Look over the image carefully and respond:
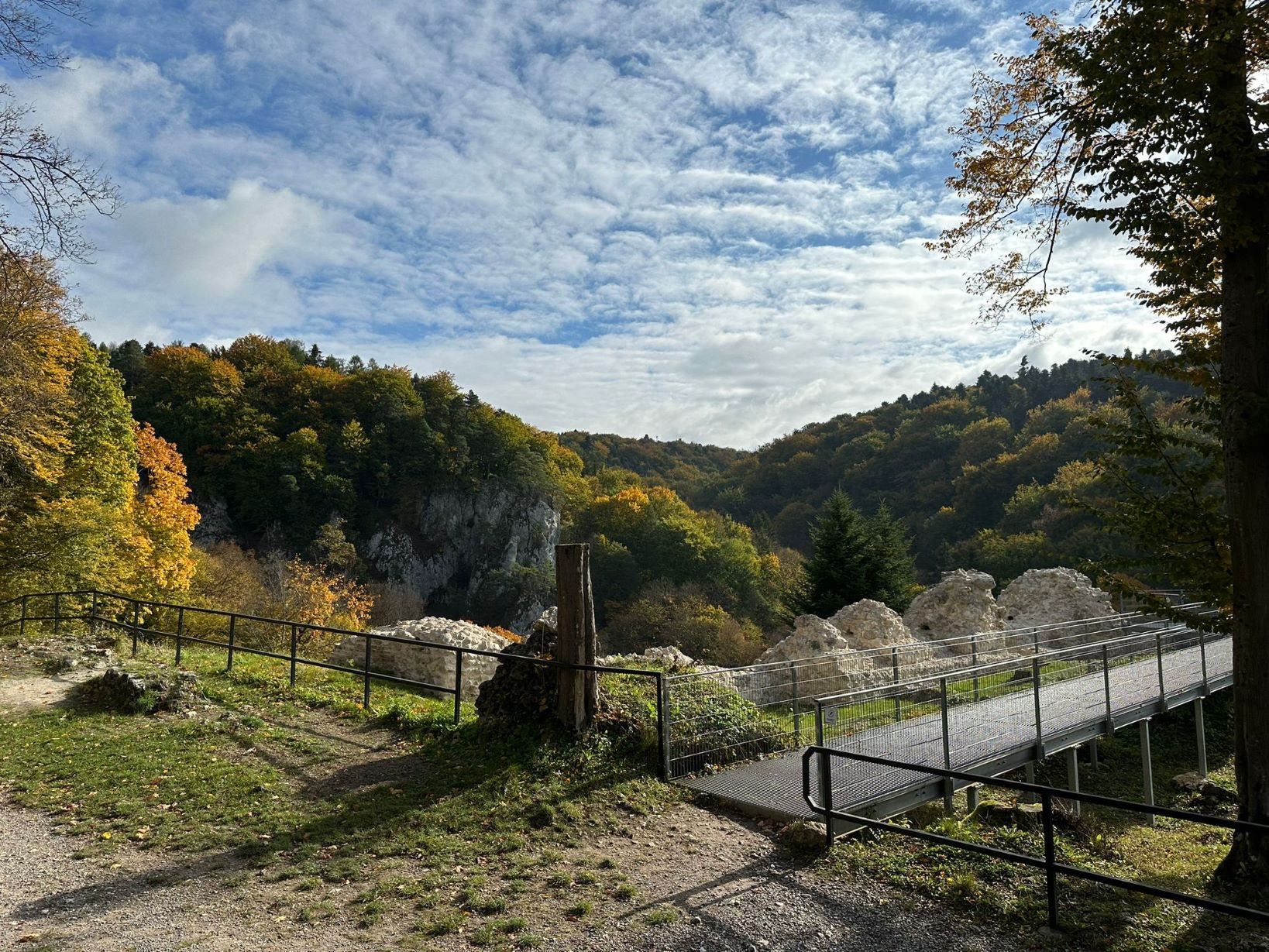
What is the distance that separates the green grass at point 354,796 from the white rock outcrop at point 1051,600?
50.9 ft

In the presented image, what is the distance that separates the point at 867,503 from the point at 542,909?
199 ft

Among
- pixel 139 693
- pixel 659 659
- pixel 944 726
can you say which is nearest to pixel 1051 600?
pixel 659 659

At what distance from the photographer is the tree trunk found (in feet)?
16.9

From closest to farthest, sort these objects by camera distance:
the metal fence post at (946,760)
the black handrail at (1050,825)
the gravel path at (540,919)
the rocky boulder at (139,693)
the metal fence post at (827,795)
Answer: the black handrail at (1050,825) < the gravel path at (540,919) < the metal fence post at (827,795) < the metal fence post at (946,760) < the rocky boulder at (139,693)

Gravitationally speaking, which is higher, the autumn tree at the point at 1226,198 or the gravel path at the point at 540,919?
the autumn tree at the point at 1226,198

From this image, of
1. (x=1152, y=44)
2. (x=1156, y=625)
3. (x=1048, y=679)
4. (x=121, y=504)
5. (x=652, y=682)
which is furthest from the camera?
(x=121, y=504)

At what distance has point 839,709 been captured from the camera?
691 centimetres

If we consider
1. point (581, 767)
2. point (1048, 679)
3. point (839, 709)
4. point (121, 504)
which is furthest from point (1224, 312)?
point (121, 504)

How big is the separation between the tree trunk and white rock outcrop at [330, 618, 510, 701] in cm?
1161

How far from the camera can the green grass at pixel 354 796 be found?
4.95m

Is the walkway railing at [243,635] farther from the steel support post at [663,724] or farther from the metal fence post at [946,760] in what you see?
the metal fence post at [946,760]

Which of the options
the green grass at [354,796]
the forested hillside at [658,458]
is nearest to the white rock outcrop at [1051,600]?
the green grass at [354,796]

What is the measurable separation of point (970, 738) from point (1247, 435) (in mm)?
4390

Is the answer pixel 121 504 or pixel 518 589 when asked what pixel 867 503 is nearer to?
pixel 518 589
